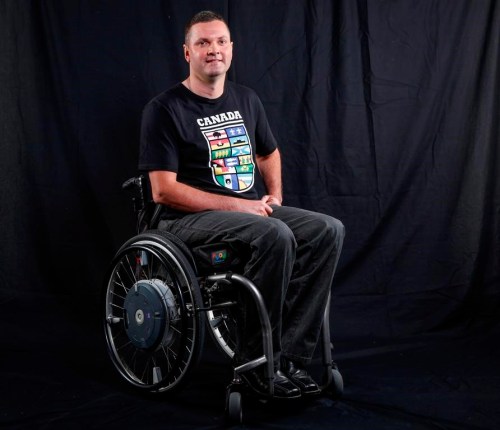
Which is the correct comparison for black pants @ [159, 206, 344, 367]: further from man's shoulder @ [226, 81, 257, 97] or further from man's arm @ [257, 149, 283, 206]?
man's shoulder @ [226, 81, 257, 97]

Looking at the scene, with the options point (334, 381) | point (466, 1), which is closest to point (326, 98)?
point (466, 1)

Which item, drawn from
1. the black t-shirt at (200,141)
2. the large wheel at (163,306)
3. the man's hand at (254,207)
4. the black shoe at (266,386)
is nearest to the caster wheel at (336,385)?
the black shoe at (266,386)

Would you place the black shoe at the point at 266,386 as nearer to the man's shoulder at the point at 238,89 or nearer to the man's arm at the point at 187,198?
the man's arm at the point at 187,198

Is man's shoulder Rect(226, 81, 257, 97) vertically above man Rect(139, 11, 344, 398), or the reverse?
man's shoulder Rect(226, 81, 257, 97)

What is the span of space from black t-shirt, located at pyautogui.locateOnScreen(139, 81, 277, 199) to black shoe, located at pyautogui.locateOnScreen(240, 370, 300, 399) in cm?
69

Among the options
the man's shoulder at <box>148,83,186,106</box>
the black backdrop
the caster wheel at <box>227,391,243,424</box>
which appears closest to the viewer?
the caster wheel at <box>227,391,243,424</box>

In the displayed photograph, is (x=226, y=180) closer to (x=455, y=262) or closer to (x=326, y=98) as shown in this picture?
(x=326, y=98)

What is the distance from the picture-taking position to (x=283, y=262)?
251 centimetres

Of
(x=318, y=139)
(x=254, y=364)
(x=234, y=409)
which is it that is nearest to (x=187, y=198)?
(x=254, y=364)

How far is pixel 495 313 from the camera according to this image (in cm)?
365

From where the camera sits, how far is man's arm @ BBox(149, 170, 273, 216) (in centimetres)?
272

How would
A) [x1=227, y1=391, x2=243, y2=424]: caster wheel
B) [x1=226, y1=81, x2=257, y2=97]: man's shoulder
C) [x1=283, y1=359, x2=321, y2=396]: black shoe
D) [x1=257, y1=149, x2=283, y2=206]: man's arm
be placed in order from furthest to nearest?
[x1=257, y1=149, x2=283, y2=206]: man's arm, [x1=226, y1=81, x2=257, y2=97]: man's shoulder, [x1=283, y1=359, x2=321, y2=396]: black shoe, [x1=227, y1=391, x2=243, y2=424]: caster wheel

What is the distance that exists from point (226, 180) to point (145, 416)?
0.88m

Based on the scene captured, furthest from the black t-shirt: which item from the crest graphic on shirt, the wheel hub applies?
the wheel hub
